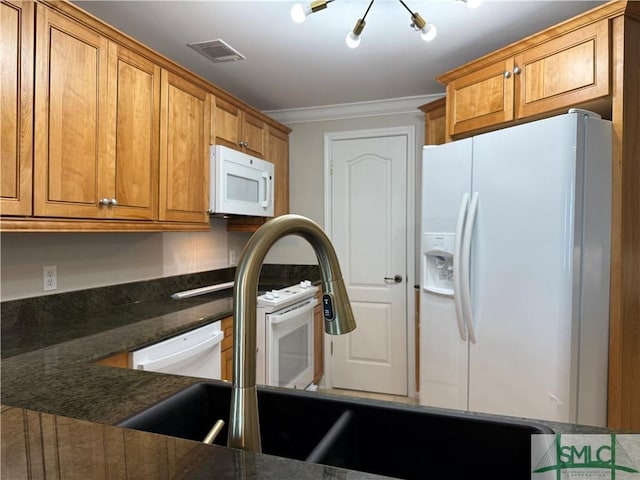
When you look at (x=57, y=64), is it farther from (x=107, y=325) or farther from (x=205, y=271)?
(x=205, y=271)

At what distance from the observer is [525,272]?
1.85 metres

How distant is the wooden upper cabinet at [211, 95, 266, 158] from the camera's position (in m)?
2.60

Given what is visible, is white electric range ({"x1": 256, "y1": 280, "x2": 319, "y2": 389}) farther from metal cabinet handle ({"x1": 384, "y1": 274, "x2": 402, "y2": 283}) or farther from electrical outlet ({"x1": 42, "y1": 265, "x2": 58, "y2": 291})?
electrical outlet ({"x1": 42, "y1": 265, "x2": 58, "y2": 291})

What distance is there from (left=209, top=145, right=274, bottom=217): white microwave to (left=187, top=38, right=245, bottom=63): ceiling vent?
532 mm

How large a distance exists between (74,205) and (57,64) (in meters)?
0.54

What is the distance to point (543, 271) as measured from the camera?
1.78 meters

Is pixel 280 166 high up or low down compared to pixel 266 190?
up

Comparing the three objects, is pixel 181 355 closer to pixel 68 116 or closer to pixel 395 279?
pixel 68 116

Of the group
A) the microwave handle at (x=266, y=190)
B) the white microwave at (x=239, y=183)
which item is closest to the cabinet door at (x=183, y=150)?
the white microwave at (x=239, y=183)

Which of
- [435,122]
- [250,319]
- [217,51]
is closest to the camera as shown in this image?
[250,319]

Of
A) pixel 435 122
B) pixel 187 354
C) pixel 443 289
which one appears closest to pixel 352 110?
pixel 435 122

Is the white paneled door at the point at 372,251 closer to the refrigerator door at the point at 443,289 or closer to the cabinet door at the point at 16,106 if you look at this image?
the refrigerator door at the point at 443,289

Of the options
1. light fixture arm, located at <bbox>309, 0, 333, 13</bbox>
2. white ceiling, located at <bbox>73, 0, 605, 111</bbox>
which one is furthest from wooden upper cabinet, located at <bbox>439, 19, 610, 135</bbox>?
light fixture arm, located at <bbox>309, 0, 333, 13</bbox>

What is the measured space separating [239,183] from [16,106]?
56.9 inches
